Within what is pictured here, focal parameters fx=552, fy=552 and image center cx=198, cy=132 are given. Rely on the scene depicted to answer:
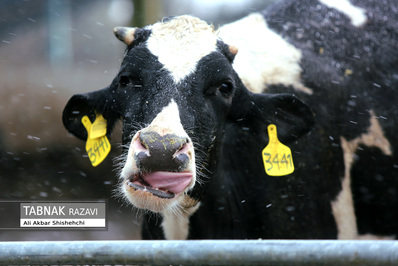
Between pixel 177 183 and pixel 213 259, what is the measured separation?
1.40m

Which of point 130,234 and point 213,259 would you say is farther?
point 130,234

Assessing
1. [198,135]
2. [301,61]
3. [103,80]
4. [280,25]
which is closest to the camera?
[198,135]

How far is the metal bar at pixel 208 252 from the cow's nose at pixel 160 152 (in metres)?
1.16

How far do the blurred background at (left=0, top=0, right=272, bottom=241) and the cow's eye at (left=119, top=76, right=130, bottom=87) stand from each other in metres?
4.27

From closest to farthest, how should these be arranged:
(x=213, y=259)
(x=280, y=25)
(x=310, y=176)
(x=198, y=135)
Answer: (x=213, y=259)
(x=198, y=135)
(x=310, y=176)
(x=280, y=25)

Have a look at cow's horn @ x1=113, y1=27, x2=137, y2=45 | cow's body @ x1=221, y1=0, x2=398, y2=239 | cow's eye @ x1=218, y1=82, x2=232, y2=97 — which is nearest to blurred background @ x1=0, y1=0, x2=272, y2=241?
cow's body @ x1=221, y1=0, x2=398, y2=239

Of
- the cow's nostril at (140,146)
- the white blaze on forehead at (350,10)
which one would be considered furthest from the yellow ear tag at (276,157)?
the white blaze on forehead at (350,10)

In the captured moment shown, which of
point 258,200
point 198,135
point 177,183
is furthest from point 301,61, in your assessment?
point 177,183

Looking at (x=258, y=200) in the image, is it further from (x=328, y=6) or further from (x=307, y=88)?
(x=328, y=6)

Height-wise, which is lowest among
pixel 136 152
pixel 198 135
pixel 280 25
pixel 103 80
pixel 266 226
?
pixel 266 226

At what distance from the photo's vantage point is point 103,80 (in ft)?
35.0

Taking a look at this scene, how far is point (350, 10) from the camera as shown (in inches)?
194

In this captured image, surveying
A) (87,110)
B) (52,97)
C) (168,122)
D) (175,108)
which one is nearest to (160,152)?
(168,122)

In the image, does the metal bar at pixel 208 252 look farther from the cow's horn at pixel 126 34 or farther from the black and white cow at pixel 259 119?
the cow's horn at pixel 126 34
